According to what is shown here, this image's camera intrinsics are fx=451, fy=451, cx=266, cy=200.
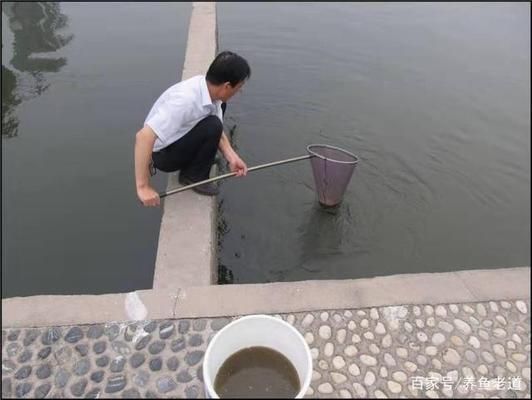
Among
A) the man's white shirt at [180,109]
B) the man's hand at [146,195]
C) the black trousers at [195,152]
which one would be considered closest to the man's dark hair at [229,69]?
the man's white shirt at [180,109]

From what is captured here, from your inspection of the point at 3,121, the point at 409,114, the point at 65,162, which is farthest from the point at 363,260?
the point at 3,121

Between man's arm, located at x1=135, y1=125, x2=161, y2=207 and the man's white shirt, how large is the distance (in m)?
0.06

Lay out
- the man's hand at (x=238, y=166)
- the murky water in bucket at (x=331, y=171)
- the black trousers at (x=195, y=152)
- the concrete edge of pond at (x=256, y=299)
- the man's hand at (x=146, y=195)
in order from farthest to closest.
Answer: the murky water in bucket at (x=331, y=171) → the man's hand at (x=238, y=166) → the black trousers at (x=195, y=152) → the man's hand at (x=146, y=195) → the concrete edge of pond at (x=256, y=299)

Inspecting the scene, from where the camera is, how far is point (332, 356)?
268 cm

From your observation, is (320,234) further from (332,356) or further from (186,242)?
(332,356)

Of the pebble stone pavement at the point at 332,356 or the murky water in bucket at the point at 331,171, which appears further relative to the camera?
the murky water in bucket at the point at 331,171

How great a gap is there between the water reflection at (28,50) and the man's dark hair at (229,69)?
329 centimetres

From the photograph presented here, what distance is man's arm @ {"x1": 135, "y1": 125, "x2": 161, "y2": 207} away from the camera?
3125 millimetres

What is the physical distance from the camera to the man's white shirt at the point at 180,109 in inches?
127

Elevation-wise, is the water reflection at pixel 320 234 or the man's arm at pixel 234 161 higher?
the man's arm at pixel 234 161

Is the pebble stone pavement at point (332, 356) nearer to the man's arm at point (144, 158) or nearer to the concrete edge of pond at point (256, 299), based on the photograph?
the concrete edge of pond at point (256, 299)

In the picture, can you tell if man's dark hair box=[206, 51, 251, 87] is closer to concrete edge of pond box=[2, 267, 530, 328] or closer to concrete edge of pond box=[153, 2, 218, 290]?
concrete edge of pond box=[153, 2, 218, 290]

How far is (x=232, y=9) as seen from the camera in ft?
29.3

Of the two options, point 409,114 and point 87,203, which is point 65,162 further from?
point 409,114
